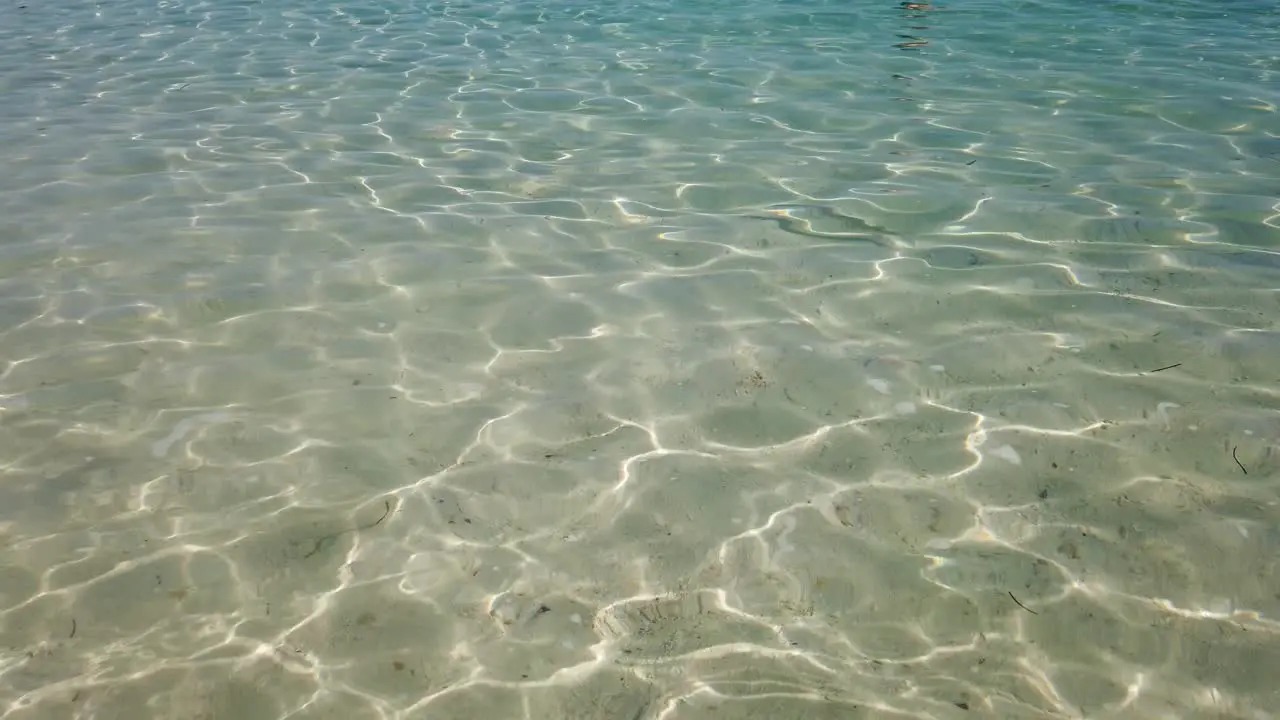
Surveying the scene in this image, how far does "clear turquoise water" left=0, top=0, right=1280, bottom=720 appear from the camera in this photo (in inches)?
105

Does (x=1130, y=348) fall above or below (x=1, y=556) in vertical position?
above

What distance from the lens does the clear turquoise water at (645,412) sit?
8.75ft

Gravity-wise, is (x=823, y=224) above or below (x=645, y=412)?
above

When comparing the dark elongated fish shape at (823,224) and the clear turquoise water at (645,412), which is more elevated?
the dark elongated fish shape at (823,224)

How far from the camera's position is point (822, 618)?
279 centimetres

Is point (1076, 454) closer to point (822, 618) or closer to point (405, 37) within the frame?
point (822, 618)

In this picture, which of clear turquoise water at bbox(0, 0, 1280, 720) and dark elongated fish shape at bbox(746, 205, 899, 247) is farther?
dark elongated fish shape at bbox(746, 205, 899, 247)

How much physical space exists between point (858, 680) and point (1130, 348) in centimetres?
222

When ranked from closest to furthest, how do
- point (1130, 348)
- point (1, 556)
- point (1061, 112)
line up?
point (1, 556)
point (1130, 348)
point (1061, 112)

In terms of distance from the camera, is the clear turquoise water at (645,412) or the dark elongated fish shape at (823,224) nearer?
the clear turquoise water at (645,412)

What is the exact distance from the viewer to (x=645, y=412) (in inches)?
146

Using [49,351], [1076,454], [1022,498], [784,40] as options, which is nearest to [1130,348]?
[1076,454]

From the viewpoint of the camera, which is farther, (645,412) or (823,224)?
(823,224)

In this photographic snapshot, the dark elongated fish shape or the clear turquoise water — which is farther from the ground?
the dark elongated fish shape
